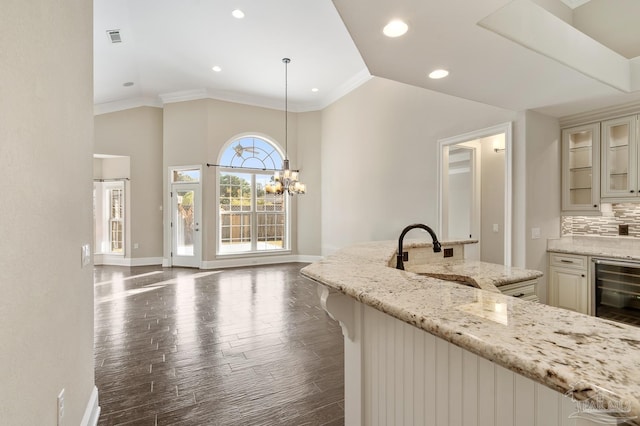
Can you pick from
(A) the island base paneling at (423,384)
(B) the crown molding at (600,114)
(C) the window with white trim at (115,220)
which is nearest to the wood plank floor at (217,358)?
(A) the island base paneling at (423,384)

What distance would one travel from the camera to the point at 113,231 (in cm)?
773

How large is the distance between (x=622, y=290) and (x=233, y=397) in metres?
3.87

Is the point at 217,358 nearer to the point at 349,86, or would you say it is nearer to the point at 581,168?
the point at 581,168

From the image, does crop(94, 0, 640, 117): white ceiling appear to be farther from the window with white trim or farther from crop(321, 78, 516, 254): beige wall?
the window with white trim

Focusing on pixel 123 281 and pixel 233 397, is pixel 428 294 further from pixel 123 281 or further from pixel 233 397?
pixel 123 281

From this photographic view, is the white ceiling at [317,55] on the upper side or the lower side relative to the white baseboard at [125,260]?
upper

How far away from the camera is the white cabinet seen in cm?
335

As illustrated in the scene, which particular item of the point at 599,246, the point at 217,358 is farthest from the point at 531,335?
the point at 599,246

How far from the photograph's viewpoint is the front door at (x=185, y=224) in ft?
23.8

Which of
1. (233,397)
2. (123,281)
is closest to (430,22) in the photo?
(233,397)

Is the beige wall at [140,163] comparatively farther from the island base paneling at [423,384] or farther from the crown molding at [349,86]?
the island base paneling at [423,384]

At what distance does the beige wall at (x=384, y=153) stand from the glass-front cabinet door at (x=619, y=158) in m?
1.04

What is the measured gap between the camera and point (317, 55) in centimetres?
557
